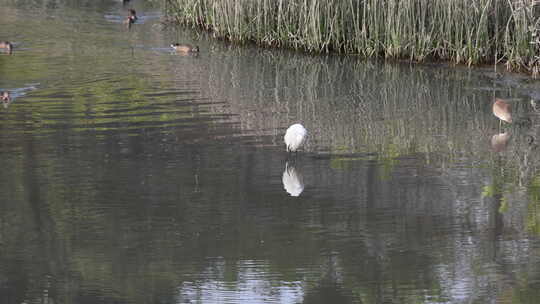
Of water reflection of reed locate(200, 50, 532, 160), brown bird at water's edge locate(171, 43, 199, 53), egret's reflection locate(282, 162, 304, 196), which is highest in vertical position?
brown bird at water's edge locate(171, 43, 199, 53)

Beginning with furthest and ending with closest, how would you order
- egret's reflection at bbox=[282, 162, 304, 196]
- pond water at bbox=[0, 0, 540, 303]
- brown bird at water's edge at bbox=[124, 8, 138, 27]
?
1. brown bird at water's edge at bbox=[124, 8, 138, 27]
2. egret's reflection at bbox=[282, 162, 304, 196]
3. pond water at bbox=[0, 0, 540, 303]

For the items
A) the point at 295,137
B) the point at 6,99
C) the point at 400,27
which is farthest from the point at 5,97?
the point at 400,27

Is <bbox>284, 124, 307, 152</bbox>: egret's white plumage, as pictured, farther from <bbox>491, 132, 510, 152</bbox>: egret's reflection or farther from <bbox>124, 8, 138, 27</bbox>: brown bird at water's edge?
<bbox>124, 8, 138, 27</bbox>: brown bird at water's edge

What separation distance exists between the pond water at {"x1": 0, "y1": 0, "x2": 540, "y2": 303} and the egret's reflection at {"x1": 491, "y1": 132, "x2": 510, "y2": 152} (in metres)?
0.04

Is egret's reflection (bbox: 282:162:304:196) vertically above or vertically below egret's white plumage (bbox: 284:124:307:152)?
below

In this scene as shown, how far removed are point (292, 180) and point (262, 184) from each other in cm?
33

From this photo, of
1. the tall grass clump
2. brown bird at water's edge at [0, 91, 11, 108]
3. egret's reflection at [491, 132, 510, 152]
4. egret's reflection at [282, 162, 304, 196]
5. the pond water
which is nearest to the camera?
the pond water

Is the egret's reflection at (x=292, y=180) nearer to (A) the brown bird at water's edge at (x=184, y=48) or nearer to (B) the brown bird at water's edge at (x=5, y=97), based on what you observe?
(B) the brown bird at water's edge at (x=5, y=97)

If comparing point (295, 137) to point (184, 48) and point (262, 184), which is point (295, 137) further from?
point (184, 48)

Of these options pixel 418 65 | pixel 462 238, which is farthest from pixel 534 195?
pixel 418 65

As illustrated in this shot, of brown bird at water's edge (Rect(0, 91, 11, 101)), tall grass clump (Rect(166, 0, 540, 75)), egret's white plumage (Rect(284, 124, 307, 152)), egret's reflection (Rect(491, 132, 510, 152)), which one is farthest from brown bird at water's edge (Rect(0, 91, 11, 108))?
egret's reflection (Rect(491, 132, 510, 152))

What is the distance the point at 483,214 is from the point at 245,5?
1031 cm

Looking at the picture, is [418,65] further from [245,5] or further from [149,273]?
[149,273]

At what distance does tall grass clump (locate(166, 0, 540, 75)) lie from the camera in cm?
1612
